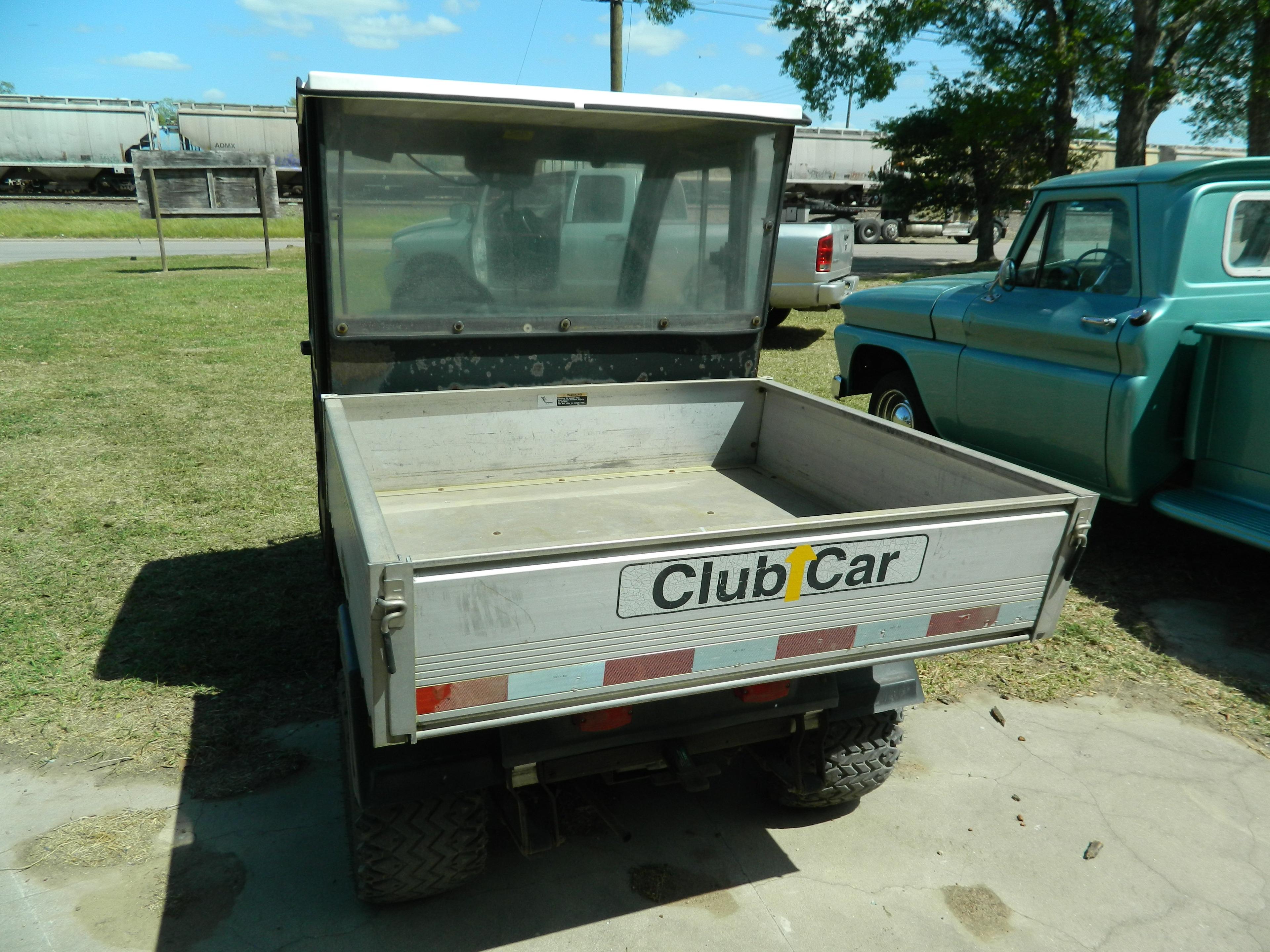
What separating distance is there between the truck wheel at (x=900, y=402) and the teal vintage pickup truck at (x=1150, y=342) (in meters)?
0.95

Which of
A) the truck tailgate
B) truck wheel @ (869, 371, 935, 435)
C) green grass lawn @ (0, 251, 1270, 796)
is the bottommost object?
green grass lawn @ (0, 251, 1270, 796)

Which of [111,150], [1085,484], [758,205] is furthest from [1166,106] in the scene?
[111,150]

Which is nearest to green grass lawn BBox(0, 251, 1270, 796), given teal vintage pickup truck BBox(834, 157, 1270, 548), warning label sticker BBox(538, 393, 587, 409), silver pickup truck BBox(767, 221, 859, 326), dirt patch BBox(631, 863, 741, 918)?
teal vintage pickup truck BBox(834, 157, 1270, 548)

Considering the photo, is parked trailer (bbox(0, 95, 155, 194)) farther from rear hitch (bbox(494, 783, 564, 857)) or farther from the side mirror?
rear hitch (bbox(494, 783, 564, 857))

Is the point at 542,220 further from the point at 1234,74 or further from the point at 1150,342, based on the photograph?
the point at 1234,74

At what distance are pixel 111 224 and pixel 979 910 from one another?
31322mm

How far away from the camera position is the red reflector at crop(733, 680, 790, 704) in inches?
101

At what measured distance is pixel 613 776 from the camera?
2.65m

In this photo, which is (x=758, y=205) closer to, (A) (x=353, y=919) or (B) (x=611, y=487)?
(B) (x=611, y=487)

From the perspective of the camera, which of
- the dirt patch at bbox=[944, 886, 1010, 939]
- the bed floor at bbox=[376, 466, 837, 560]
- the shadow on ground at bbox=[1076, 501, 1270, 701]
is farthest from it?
the shadow on ground at bbox=[1076, 501, 1270, 701]

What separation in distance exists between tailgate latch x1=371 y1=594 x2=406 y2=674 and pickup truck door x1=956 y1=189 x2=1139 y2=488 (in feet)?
12.8

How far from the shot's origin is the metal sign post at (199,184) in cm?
1622

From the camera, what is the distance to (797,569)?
7.28ft

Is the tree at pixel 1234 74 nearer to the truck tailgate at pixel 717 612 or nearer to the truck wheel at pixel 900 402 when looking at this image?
the truck wheel at pixel 900 402
